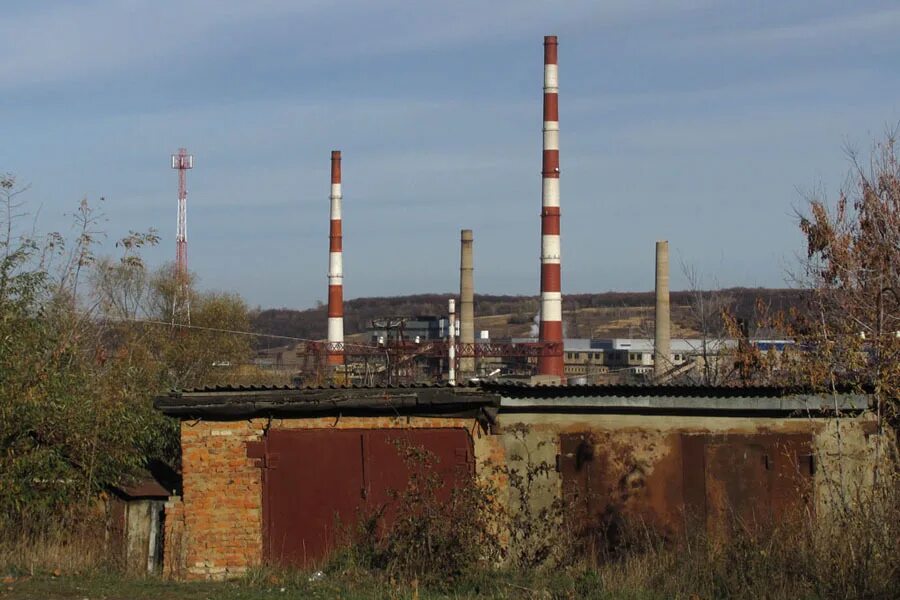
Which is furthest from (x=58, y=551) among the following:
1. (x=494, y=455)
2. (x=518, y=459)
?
(x=518, y=459)

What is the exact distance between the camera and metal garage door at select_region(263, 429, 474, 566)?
12.1 m

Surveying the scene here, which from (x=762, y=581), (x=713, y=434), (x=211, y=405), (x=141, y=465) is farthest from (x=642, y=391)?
(x=141, y=465)

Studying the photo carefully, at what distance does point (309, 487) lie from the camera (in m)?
12.2

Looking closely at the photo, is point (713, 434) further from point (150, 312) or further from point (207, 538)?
point (150, 312)

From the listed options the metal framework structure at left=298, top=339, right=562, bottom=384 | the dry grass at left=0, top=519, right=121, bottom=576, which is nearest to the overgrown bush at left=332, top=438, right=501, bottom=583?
the dry grass at left=0, top=519, right=121, bottom=576

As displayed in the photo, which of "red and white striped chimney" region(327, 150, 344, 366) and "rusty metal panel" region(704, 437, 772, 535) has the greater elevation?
"red and white striped chimney" region(327, 150, 344, 366)

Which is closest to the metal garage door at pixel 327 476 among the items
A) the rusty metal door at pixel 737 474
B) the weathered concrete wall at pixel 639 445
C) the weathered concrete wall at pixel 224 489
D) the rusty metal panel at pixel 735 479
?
the weathered concrete wall at pixel 224 489

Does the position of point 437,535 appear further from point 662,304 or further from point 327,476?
point 662,304

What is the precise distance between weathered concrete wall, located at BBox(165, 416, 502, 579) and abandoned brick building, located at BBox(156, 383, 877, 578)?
0.4 inches

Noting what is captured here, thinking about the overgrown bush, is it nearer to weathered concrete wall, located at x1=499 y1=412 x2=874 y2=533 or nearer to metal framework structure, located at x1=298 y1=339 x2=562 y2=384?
weathered concrete wall, located at x1=499 y1=412 x2=874 y2=533

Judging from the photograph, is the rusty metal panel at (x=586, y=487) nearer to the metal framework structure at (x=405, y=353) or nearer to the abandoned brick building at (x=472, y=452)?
the abandoned brick building at (x=472, y=452)

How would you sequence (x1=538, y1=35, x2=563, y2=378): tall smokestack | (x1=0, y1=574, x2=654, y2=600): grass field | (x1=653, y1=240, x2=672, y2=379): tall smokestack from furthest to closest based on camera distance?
(x1=653, y1=240, x2=672, y2=379): tall smokestack
(x1=538, y1=35, x2=563, y2=378): tall smokestack
(x1=0, y1=574, x2=654, y2=600): grass field

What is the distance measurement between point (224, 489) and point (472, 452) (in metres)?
2.78

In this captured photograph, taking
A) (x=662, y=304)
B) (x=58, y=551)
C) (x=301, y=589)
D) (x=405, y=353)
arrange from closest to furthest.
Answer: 1. (x=301, y=589)
2. (x=58, y=551)
3. (x=405, y=353)
4. (x=662, y=304)
